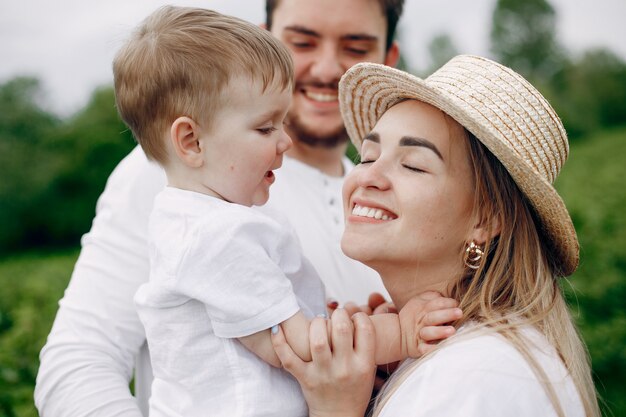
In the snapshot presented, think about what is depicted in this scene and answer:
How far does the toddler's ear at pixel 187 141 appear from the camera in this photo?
2.16 meters

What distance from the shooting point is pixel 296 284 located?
2.41 metres

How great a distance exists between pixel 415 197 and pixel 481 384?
0.66 metres

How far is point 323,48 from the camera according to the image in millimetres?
3318

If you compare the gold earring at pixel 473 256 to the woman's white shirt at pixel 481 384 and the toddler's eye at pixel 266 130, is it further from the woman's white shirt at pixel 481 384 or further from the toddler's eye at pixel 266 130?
the toddler's eye at pixel 266 130

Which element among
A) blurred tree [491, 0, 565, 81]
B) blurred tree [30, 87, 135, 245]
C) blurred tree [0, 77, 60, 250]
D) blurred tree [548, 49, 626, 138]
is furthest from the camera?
blurred tree [491, 0, 565, 81]

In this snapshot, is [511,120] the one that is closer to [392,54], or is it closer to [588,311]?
[392,54]

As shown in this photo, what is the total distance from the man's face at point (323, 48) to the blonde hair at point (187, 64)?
3.39 feet

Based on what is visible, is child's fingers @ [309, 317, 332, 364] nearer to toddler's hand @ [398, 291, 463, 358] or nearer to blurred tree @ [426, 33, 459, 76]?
toddler's hand @ [398, 291, 463, 358]

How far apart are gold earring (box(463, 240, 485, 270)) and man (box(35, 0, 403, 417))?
84 centimetres

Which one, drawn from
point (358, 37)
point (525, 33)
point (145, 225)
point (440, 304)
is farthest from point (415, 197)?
point (525, 33)

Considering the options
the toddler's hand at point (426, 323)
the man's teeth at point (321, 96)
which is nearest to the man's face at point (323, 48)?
the man's teeth at point (321, 96)

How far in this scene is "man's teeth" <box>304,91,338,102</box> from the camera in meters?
3.38

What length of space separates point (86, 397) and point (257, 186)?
1.04m

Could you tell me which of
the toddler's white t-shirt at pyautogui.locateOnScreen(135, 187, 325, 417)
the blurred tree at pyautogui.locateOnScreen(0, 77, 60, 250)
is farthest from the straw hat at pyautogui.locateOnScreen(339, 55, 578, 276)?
the blurred tree at pyautogui.locateOnScreen(0, 77, 60, 250)
